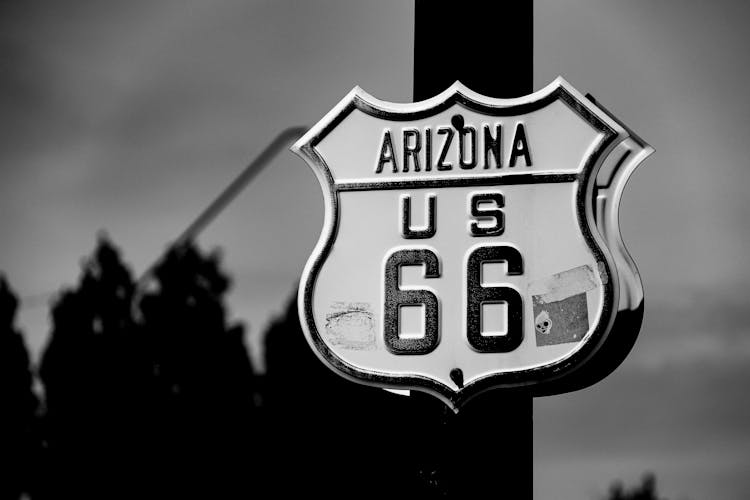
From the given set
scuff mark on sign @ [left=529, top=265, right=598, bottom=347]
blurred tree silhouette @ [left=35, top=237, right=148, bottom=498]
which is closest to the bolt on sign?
scuff mark on sign @ [left=529, top=265, right=598, bottom=347]

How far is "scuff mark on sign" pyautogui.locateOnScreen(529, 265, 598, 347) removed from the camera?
313 centimetres

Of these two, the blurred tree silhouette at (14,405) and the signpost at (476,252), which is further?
the blurred tree silhouette at (14,405)

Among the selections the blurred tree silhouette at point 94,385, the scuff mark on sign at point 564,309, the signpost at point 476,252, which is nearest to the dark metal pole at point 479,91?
the signpost at point 476,252

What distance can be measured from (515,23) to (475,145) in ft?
1.20

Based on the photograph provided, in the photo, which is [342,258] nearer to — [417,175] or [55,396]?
[417,175]

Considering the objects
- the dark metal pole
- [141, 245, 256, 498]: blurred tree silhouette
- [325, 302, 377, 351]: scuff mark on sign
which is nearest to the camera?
the dark metal pole

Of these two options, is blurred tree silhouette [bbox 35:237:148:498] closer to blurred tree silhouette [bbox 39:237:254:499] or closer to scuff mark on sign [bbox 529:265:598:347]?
blurred tree silhouette [bbox 39:237:254:499]

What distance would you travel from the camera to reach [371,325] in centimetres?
329

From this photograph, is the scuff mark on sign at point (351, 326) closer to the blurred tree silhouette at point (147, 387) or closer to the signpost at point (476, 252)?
the signpost at point (476, 252)

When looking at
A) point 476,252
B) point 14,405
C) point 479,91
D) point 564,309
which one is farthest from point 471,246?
point 14,405

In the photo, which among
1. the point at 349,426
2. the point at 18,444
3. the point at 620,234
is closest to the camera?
the point at 620,234

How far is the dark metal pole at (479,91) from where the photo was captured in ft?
10.0

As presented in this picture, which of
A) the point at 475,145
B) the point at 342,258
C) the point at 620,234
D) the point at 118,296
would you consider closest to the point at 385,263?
the point at 342,258

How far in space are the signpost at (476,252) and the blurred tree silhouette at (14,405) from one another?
5.62 metres
